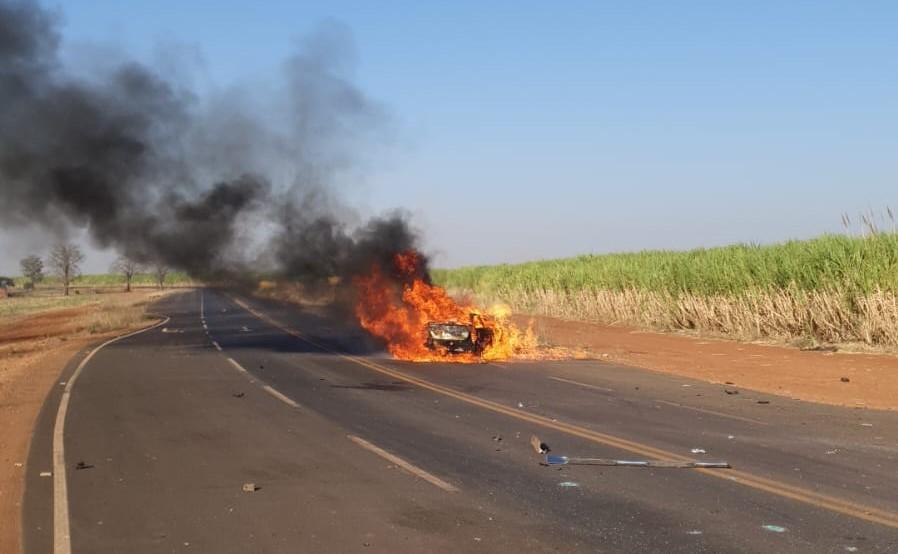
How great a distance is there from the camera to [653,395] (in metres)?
15.3

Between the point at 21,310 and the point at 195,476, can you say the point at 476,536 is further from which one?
the point at 21,310

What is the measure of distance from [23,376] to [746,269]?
20743 millimetres

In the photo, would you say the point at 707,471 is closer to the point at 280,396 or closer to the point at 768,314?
the point at 280,396

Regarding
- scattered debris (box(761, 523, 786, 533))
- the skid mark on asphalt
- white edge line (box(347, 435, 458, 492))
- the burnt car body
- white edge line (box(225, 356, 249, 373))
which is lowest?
white edge line (box(347, 435, 458, 492))

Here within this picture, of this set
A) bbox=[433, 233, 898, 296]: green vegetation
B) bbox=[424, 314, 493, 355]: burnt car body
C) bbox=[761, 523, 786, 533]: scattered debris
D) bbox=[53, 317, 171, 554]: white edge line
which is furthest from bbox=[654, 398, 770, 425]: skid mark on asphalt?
bbox=[433, 233, 898, 296]: green vegetation

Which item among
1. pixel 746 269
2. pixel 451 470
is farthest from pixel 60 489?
pixel 746 269

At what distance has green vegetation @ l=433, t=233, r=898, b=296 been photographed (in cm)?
2236

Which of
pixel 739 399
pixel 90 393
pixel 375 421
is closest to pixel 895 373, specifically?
pixel 739 399

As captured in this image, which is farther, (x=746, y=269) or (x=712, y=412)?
(x=746, y=269)

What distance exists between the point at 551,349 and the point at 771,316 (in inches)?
271

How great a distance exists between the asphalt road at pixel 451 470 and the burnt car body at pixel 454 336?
4.17 meters

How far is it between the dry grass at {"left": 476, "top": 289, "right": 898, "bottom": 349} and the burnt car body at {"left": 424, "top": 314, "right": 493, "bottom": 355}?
9607 mm

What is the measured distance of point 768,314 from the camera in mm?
26500

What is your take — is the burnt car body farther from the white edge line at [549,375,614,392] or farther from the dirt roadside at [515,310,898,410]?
the white edge line at [549,375,614,392]
